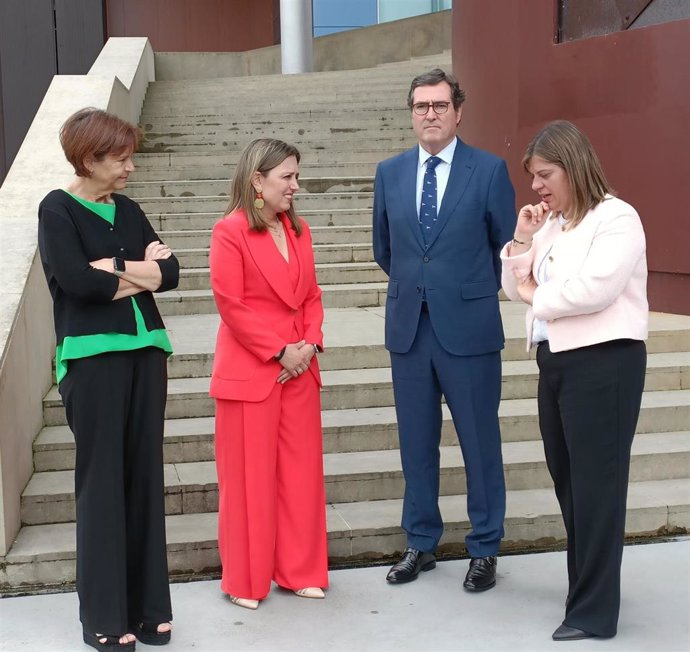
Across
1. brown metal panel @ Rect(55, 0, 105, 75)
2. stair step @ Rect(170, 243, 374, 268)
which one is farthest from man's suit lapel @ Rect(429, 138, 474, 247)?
brown metal panel @ Rect(55, 0, 105, 75)

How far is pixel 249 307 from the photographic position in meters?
4.14

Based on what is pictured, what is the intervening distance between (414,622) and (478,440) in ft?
2.60

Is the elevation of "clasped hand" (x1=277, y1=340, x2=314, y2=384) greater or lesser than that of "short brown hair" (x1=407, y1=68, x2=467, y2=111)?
lesser

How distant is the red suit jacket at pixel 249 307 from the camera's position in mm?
4109

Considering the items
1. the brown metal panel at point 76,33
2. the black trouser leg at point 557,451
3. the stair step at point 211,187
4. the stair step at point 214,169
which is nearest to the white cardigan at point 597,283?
the black trouser leg at point 557,451

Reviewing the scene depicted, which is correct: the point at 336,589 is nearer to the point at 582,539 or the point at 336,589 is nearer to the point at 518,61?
the point at 582,539

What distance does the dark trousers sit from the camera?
4332 mm

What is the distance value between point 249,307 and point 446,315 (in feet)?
2.62

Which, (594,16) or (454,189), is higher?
(594,16)

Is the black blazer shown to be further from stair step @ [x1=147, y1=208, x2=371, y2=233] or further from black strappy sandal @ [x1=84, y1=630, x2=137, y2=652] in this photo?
stair step @ [x1=147, y1=208, x2=371, y2=233]

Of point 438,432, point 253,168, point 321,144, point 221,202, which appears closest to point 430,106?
point 253,168

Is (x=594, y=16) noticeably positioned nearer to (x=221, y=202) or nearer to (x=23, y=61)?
(x=221, y=202)

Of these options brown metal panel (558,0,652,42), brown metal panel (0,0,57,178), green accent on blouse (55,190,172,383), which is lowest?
green accent on blouse (55,190,172,383)

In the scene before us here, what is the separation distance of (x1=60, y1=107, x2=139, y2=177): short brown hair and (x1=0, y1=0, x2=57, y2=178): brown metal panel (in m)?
11.2
